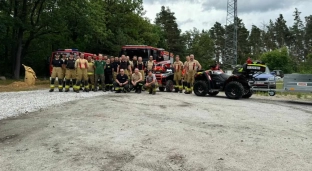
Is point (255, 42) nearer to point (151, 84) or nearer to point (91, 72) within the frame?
point (91, 72)

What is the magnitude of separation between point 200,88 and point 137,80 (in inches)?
117

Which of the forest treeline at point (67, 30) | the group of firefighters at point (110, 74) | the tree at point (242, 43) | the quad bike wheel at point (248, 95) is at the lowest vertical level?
the quad bike wheel at point (248, 95)

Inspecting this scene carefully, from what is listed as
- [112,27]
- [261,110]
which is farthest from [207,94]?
[112,27]

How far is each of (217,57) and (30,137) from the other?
94.2 meters

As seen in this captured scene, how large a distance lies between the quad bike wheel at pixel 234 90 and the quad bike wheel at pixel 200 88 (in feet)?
3.18

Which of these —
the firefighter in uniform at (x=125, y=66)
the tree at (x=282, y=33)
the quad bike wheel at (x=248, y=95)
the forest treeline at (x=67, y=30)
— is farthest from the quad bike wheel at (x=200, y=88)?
the tree at (x=282, y=33)

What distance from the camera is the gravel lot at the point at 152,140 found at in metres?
5.03

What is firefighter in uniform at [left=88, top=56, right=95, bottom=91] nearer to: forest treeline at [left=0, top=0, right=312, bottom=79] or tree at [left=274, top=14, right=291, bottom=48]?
forest treeline at [left=0, top=0, right=312, bottom=79]

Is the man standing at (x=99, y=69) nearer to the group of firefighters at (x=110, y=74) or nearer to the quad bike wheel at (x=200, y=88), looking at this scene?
the group of firefighters at (x=110, y=74)

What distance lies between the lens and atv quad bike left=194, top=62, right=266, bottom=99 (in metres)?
14.1

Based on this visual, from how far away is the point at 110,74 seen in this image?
16.9m

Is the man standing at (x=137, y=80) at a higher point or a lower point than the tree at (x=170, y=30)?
lower

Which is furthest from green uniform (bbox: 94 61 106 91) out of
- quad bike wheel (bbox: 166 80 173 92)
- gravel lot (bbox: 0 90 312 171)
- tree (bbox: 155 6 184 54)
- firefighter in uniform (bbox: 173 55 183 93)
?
tree (bbox: 155 6 184 54)

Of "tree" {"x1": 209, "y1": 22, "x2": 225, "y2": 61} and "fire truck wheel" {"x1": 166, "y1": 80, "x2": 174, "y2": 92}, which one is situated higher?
"tree" {"x1": 209, "y1": 22, "x2": 225, "y2": 61}
